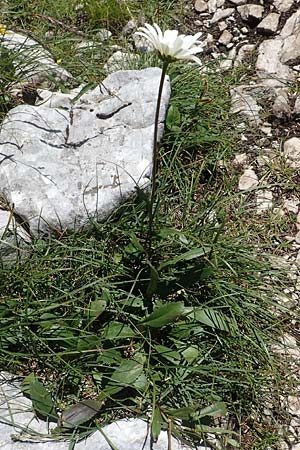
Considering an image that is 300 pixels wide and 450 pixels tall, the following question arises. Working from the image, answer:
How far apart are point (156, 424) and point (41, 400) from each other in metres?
0.40

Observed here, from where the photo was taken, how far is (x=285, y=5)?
12.9 feet

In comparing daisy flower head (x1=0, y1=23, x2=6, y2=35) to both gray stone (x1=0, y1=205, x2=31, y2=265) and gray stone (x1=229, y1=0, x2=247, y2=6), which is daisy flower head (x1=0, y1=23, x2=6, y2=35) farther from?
gray stone (x1=229, y1=0, x2=247, y2=6)

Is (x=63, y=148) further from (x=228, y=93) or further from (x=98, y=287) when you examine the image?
(x=228, y=93)

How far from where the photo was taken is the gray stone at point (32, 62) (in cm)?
328

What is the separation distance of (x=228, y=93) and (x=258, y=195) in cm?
61

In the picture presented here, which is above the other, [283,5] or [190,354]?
[283,5]

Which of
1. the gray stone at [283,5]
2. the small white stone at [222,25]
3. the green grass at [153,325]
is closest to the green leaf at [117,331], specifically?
the green grass at [153,325]

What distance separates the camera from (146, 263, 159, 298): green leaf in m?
2.47

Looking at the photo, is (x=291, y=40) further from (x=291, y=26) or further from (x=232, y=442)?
(x=232, y=442)

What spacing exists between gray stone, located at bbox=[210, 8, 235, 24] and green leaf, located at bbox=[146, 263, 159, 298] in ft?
6.76

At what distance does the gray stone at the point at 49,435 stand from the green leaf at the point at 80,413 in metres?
0.05

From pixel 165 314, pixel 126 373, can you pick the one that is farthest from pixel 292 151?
pixel 126 373

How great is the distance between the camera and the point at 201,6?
13.4ft

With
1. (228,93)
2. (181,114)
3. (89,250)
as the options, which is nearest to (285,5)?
(228,93)
